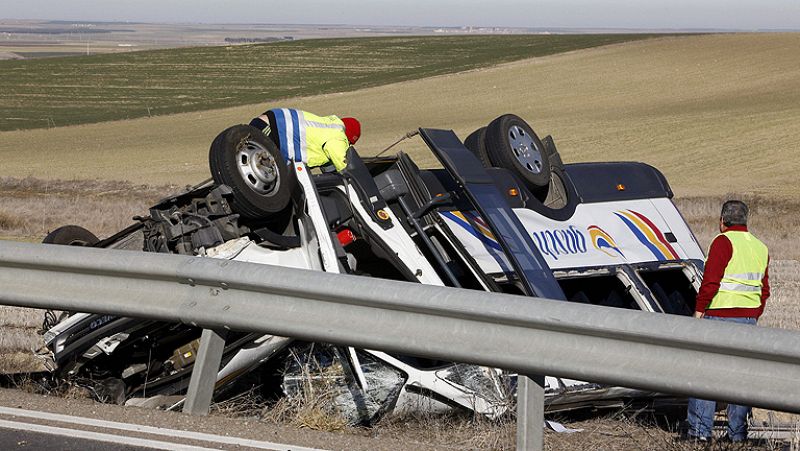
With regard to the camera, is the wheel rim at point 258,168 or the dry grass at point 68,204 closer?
the wheel rim at point 258,168

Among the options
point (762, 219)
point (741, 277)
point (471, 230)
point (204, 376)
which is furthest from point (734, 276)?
Answer: point (762, 219)

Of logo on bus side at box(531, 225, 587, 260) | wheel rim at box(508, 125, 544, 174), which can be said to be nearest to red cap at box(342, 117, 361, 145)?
wheel rim at box(508, 125, 544, 174)

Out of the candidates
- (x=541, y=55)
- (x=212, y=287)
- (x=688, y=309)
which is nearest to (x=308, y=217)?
(x=212, y=287)

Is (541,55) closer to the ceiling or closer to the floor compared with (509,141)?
closer to the ceiling

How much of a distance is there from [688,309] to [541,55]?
50455mm

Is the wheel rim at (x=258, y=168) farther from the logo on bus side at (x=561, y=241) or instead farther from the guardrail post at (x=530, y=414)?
the guardrail post at (x=530, y=414)

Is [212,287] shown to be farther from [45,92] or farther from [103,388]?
[45,92]

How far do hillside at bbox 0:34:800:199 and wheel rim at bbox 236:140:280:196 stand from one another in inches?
658

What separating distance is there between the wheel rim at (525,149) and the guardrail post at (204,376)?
10.3 feet

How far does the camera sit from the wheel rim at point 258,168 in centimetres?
654

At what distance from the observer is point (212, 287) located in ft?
15.9

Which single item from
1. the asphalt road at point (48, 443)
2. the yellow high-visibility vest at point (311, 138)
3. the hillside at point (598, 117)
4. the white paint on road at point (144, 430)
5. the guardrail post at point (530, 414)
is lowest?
the asphalt road at point (48, 443)

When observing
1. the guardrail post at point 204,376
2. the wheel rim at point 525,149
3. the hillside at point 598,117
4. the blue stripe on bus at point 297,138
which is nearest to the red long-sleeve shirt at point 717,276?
the wheel rim at point 525,149

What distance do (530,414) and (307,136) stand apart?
3.05 metres
